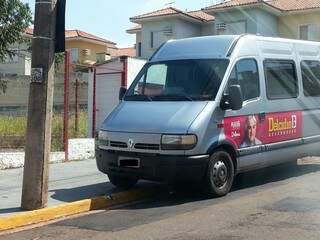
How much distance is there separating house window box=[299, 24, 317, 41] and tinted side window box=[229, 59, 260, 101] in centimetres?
2873

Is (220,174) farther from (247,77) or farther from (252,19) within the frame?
(252,19)

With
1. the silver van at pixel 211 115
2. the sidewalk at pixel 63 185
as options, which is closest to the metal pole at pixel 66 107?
the sidewalk at pixel 63 185

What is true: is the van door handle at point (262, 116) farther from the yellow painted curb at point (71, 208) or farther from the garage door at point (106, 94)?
the garage door at point (106, 94)

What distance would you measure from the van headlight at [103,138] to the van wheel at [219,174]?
163 cm

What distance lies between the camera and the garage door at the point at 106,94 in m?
15.9

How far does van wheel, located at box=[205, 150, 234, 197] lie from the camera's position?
8.88 metres

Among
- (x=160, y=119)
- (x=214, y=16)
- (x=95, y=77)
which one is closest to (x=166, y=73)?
(x=160, y=119)

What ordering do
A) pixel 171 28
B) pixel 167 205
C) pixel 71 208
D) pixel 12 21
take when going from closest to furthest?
pixel 71 208, pixel 167 205, pixel 12 21, pixel 171 28

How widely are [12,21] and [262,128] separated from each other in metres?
11.0

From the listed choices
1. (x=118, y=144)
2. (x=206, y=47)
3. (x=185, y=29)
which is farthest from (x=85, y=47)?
(x=118, y=144)

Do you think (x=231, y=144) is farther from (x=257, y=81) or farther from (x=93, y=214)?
(x=93, y=214)

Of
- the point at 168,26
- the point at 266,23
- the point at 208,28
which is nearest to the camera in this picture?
the point at 266,23

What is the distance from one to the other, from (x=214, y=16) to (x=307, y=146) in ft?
96.6

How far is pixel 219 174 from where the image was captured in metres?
9.06
